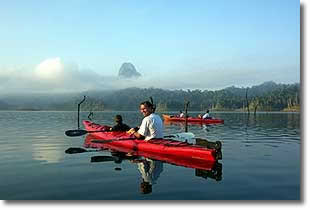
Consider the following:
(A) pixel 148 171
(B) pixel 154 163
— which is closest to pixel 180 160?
(B) pixel 154 163

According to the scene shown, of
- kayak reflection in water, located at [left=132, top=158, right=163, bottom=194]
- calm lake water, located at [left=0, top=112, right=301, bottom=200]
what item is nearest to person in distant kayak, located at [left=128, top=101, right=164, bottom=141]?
kayak reflection in water, located at [left=132, top=158, right=163, bottom=194]

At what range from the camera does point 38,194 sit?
933cm

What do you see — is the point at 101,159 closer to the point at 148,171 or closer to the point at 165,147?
the point at 165,147

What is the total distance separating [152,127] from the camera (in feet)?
52.6

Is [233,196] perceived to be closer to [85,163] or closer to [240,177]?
[240,177]

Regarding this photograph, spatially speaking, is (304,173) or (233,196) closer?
(304,173)

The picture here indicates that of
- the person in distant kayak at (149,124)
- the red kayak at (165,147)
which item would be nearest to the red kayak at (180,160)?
the red kayak at (165,147)

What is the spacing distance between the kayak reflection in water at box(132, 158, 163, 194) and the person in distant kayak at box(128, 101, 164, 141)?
180 cm

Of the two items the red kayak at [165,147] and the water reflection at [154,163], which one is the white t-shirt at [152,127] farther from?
the water reflection at [154,163]

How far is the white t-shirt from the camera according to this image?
50.7ft

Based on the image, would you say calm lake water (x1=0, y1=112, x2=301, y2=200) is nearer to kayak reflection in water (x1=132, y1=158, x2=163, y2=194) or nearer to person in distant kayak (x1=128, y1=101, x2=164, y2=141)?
kayak reflection in water (x1=132, y1=158, x2=163, y2=194)

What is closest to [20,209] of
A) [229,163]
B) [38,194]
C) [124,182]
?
[38,194]

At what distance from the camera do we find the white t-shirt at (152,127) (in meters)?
15.4

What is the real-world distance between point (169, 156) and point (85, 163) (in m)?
3.85
